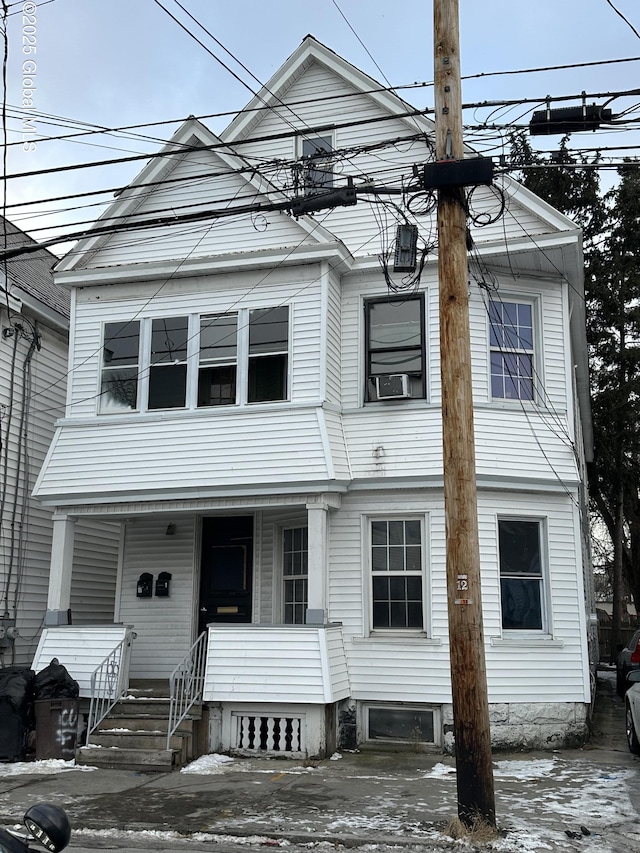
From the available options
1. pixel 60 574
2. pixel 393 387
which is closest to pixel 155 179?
pixel 393 387

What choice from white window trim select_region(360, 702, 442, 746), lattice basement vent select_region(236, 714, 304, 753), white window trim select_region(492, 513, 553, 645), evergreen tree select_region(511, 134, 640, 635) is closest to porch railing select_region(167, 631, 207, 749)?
lattice basement vent select_region(236, 714, 304, 753)

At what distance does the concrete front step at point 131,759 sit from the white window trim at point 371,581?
331 cm

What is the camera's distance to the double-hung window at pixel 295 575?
522 inches

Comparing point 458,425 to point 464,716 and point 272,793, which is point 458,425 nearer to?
point 464,716

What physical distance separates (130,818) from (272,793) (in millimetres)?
1640

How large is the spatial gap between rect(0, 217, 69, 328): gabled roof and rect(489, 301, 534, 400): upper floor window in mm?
7373

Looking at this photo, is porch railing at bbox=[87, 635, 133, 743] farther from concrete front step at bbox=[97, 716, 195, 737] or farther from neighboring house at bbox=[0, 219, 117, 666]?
neighboring house at bbox=[0, 219, 117, 666]

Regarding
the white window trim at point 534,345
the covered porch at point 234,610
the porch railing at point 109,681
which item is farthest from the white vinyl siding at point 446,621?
the porch railing at point 109,681

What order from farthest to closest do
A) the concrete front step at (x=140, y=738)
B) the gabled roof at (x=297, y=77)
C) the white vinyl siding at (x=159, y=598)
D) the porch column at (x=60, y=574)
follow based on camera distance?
the gabled roof at (x=297, y=77)
the white vinyl siding at (x=159, y=598)
the porch column at (x=60, y=574)
the concrete front step at (x=140, y=738)

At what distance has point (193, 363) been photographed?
1316 cm

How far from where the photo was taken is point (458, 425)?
7.69 m

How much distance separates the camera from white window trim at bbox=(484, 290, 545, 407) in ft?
42.0

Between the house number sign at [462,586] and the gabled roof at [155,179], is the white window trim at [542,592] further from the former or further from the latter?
the gabled roof at [155,179]

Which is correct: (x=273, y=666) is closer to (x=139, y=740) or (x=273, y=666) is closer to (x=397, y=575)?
(x=139, y=740)
